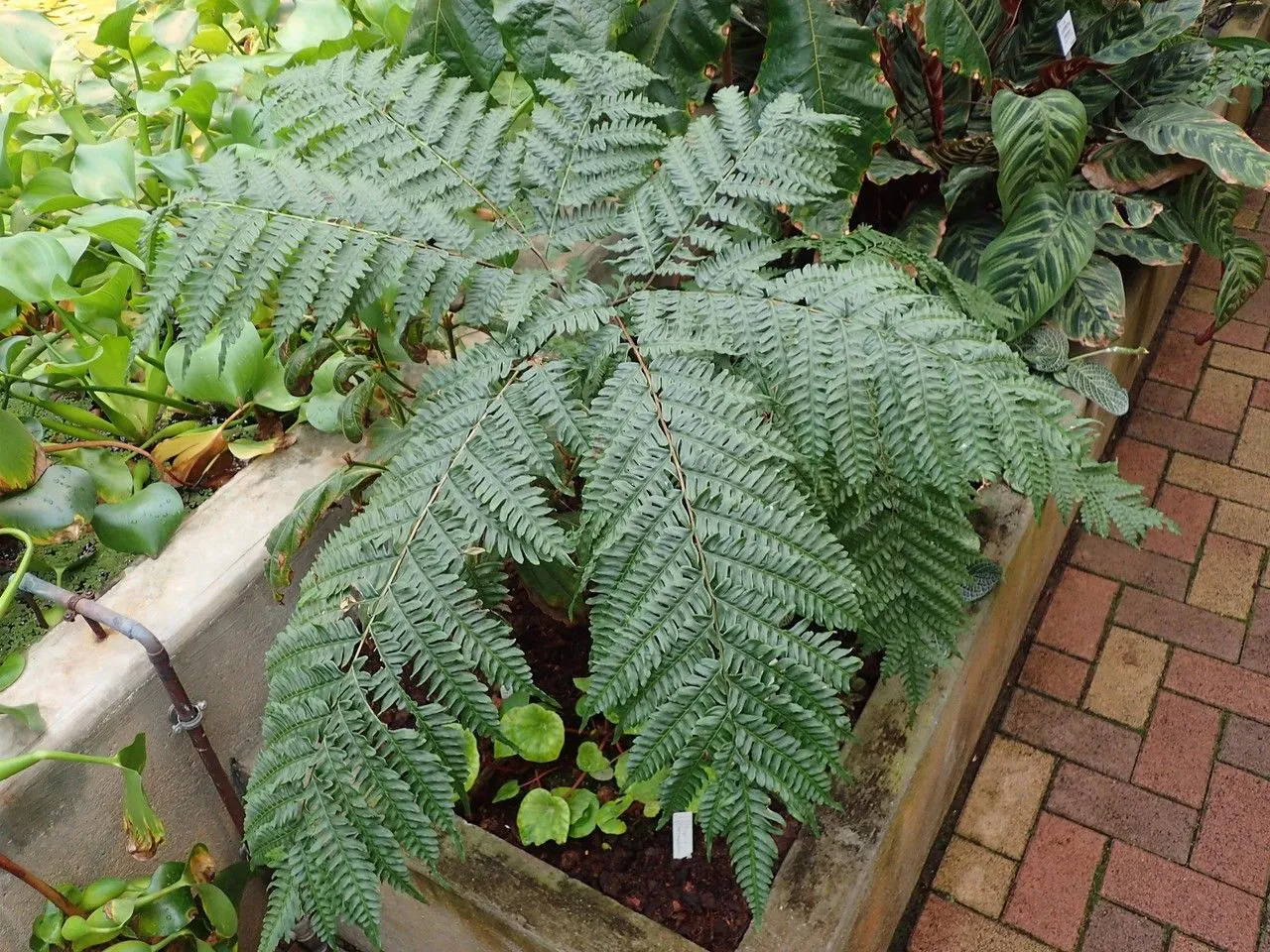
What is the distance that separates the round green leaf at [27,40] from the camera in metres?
2.12

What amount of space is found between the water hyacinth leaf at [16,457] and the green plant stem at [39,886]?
0.51 metres

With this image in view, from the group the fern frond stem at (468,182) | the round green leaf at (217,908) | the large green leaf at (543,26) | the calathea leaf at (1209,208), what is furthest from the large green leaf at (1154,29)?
the round green leaf at (217,908)

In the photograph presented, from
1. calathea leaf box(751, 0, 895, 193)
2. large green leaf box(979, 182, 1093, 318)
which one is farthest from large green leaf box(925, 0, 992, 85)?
large green leaf box(979, 182, 1093, 318)

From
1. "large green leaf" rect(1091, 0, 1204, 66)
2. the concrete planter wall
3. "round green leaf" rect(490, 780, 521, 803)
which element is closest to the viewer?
the concrete planter wall

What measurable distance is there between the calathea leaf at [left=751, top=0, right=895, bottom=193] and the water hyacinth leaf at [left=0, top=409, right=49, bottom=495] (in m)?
1.42

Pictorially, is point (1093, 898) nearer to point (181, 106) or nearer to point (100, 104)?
point (181, 106)

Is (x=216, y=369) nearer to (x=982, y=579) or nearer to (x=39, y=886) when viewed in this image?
(x=39, y=886)

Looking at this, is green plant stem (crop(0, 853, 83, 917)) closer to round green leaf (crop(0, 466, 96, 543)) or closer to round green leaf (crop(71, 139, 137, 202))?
round green leaf (crop(0, 466, 96, 543))

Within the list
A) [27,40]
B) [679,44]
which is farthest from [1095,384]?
[27,40]

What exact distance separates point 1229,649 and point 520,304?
6.47 ft

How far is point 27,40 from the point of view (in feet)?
6.95

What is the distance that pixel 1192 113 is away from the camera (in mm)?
2240

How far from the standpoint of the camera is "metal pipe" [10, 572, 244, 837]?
138 cm

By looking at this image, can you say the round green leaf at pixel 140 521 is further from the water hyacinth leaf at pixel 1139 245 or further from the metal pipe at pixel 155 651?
the water hyacinth leaf at pixel 1139 245
